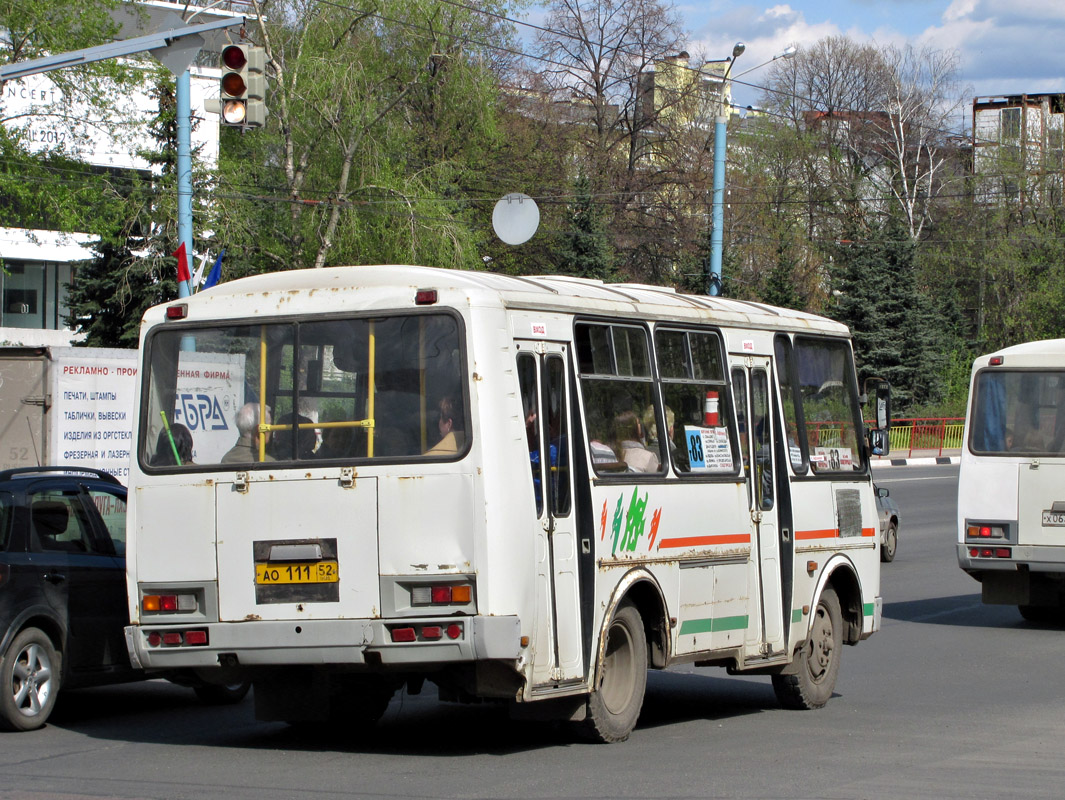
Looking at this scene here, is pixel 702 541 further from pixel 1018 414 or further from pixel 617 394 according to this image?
pixel 1018 414

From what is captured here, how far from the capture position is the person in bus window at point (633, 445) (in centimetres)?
882

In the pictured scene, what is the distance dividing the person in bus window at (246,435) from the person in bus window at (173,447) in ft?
0.89

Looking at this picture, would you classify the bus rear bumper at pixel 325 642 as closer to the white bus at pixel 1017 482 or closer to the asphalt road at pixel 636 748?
the asphalt road at pixel 636 748

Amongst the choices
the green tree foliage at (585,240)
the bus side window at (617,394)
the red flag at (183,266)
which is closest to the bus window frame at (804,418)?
the bus side window at (617,394)

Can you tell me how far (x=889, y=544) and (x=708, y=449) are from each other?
12.4 metres

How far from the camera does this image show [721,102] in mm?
30531

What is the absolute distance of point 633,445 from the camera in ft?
29.2

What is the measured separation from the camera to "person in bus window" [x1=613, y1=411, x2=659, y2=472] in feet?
28.9

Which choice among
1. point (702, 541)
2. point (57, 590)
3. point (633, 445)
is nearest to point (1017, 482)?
point (702, 541)

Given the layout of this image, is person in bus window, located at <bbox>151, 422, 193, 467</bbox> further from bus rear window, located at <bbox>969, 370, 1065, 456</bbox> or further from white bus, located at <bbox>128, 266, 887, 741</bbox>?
bus rear window, located at <bbox>969, 370, 1065, 456</bbox>

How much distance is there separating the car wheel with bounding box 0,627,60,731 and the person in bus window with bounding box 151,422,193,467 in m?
1.51

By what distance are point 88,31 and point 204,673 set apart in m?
27.6

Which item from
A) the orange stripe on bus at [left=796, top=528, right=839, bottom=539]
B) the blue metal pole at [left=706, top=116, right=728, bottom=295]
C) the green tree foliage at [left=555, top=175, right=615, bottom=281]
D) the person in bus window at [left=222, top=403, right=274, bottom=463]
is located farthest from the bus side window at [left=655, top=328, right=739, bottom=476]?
the green tree foliage at [left=555, top=175, right=615, bottom=281]

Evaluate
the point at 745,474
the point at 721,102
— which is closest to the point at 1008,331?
the point at 721,102
